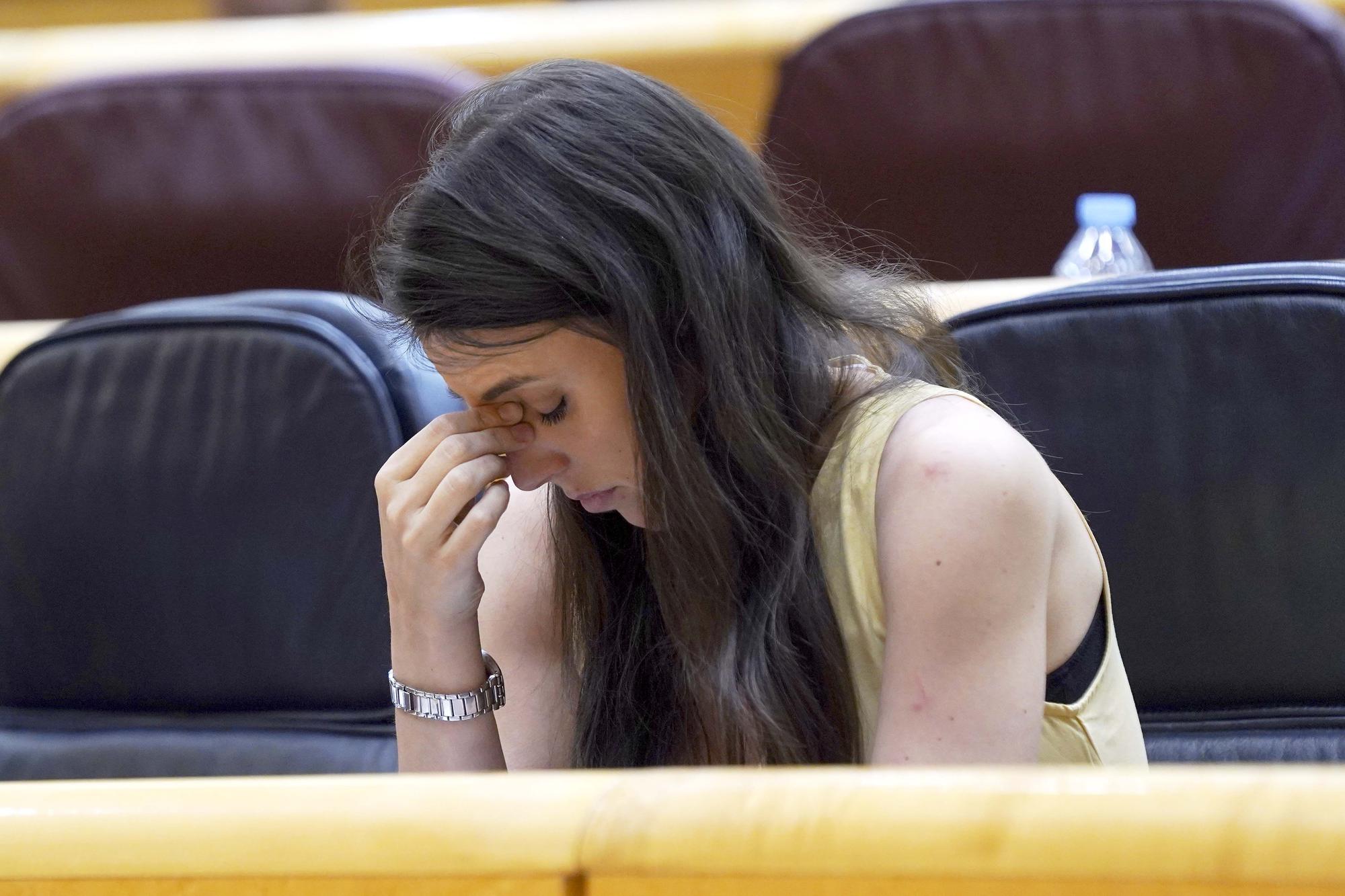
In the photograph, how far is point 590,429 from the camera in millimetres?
908

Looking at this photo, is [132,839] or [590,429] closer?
[132,839]

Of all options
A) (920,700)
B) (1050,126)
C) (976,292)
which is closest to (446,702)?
(920,700)

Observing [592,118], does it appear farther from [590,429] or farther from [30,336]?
[30,336]

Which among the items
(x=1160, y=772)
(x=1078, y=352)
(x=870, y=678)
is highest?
(x=1160, y=772)

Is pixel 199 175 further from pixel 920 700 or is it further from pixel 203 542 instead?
pixel 920 700

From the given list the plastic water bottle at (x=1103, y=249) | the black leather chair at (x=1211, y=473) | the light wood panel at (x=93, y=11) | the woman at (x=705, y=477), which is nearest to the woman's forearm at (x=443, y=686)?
the woman at (x=705, y=477)

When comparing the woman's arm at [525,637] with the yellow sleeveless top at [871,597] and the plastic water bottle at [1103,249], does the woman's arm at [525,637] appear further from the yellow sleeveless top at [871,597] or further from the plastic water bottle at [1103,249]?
the plastic water bottle at [1103,249]

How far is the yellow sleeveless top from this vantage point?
36.3 inches

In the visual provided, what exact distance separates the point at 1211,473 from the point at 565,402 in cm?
49

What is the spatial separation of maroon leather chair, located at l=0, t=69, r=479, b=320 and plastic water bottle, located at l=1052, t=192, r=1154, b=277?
2.37 feet

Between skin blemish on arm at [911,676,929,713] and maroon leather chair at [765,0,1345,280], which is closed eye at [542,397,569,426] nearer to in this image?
skin blemish on arm at [911,676,929,713]

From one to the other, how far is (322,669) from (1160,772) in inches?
35.9

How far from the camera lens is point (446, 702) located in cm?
101

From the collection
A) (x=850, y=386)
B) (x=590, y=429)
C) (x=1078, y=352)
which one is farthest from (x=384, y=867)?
(x=1078, y=352)
